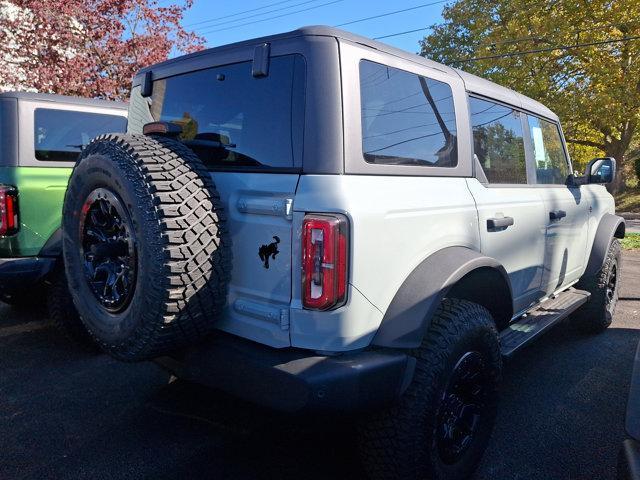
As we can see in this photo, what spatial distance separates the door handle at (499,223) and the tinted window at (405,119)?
0.37 m

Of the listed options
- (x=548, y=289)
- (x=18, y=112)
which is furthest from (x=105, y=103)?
(x=548, y=289)

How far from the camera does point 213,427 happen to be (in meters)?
2.88

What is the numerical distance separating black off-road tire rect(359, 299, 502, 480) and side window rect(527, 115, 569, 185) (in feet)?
5.79

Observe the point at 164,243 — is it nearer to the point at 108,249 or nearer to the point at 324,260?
the point at 108,249

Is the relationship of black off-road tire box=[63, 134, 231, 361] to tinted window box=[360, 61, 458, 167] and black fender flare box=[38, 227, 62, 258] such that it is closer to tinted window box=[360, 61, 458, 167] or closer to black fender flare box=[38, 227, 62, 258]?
tinted window box=[360, 61, 458, 167]

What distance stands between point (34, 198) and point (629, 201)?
2416cm

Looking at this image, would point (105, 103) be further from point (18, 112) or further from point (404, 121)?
point (404, 121)

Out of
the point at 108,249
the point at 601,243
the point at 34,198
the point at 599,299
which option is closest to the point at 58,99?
the point at 34,198

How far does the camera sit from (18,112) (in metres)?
3.92

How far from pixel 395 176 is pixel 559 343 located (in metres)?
3.06

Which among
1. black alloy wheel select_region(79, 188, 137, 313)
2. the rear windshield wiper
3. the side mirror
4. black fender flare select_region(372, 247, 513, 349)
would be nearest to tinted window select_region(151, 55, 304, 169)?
the rear windshield wiper

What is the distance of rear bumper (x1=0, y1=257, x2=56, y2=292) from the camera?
141 inches

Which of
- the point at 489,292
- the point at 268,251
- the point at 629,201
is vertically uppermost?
the point at 629,201

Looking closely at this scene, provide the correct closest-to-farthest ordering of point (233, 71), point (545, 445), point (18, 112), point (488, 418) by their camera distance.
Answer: point (233, 71), point (488, 418), point (545, 445), point (18, 112)
